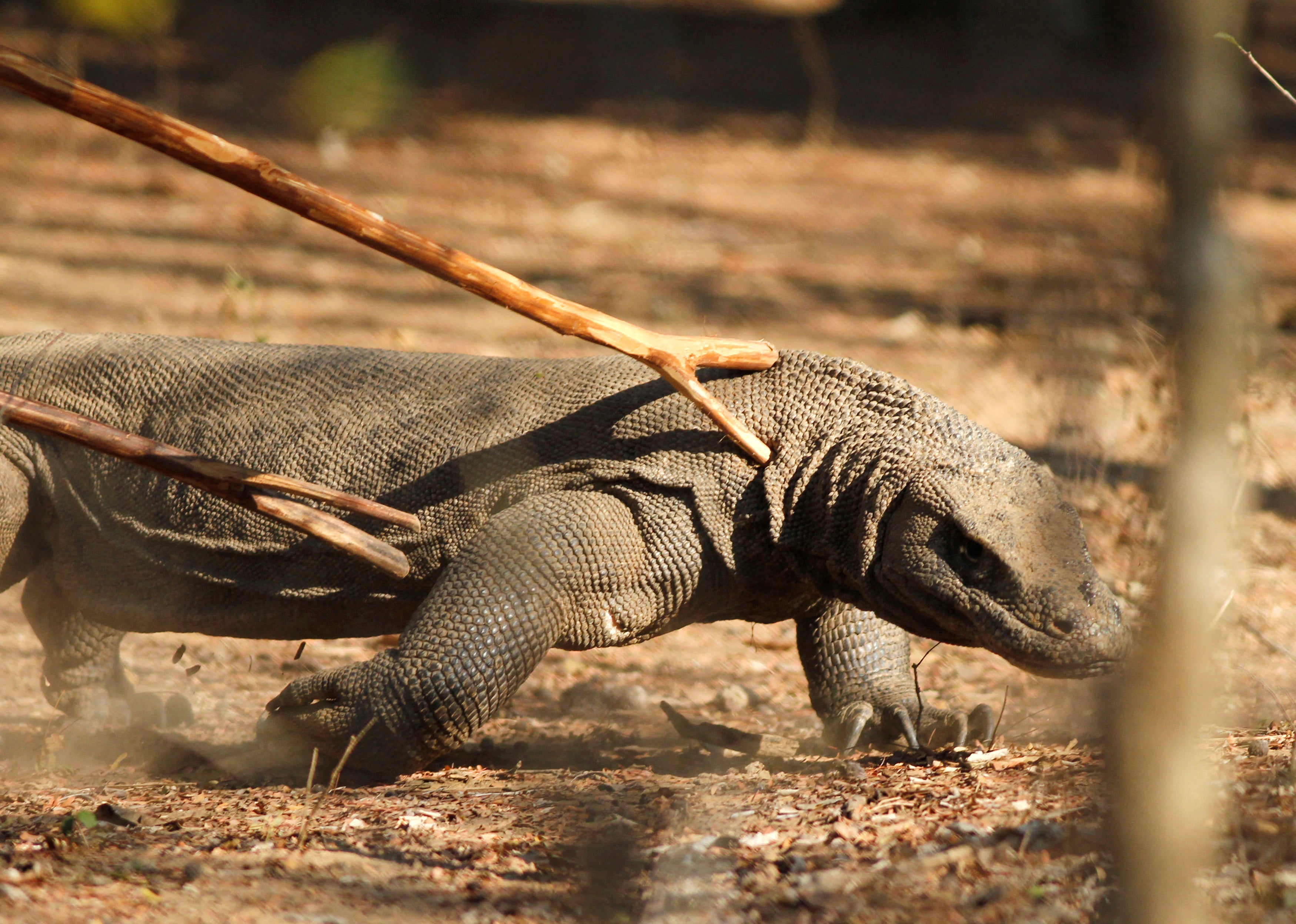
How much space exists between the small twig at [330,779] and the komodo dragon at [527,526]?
55 mm

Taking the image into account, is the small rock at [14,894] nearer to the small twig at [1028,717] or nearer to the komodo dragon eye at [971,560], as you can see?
the komodo dragon eye at [971,560]

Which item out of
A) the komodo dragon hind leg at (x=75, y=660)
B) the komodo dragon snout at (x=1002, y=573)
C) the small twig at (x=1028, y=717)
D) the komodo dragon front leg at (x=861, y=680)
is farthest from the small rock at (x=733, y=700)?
the komodo dragon hind leg at (x=75, y=660)

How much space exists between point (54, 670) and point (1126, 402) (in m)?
5.26

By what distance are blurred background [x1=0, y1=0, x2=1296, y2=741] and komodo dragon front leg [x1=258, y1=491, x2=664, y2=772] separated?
131cm

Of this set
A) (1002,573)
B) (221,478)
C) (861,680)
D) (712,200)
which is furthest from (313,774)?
(712,200)

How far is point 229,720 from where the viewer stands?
510cm

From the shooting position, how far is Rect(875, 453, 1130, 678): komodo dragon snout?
3480mm

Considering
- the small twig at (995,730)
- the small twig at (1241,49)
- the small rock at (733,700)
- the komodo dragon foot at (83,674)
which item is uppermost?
the small twig at (1241,49)

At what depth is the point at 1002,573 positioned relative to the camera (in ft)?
11.7

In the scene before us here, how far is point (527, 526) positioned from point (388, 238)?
92cm

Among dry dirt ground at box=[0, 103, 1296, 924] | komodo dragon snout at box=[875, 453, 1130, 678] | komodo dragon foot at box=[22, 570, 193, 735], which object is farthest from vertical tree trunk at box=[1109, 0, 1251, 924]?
komodo dragon foot at box=[22, 570, 193, 735]

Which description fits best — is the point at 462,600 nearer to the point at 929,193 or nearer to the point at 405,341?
the point at 405,341

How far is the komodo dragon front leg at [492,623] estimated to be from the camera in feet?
12.1

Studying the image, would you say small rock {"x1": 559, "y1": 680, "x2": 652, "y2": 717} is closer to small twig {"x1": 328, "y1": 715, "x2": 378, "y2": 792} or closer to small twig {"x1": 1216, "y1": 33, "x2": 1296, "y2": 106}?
small twig {"x1": 328, "y1": 715, "x2": 378, "y2": 792}
